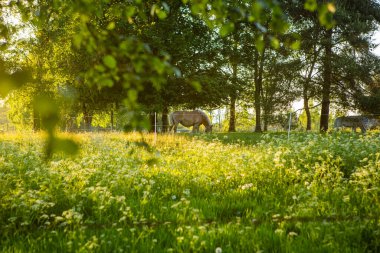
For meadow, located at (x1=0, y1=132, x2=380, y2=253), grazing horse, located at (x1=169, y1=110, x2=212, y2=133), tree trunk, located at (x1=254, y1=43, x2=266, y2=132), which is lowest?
meadow, located at (x1=0, y1=132, x2=380, y2=253)

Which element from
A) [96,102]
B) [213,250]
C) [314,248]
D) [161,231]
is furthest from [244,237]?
[96,102]

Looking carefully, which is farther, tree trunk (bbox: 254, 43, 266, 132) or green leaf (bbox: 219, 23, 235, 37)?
tree trunk (bbox: 254, 43, 266, 132)

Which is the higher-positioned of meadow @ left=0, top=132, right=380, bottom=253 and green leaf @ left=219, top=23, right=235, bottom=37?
green leaf @ left=219, top=23, right=235, bottom=37

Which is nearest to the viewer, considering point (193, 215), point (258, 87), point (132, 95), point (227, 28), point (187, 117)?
point (132, 95)

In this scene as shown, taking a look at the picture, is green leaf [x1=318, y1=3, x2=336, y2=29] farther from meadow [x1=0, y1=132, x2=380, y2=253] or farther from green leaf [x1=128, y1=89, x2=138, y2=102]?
meadow [x1=0, y1=132, x2=380, y2=253]

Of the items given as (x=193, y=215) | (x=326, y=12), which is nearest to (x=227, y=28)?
(x=326, y=12)

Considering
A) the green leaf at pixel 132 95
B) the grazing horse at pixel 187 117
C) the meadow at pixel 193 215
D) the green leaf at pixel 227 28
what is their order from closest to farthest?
the green leaf at pixel 132 95 < the green leaf at pixel 227 28 < the meadow at pixel 193 215 < the grazing horse at pixel 187 117

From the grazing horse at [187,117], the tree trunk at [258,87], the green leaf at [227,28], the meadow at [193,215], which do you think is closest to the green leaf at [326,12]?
the green leaf at [227,28]

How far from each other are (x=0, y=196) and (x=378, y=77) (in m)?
28.2

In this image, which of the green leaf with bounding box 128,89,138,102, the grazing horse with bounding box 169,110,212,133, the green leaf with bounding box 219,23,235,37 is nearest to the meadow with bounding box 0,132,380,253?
the green leaf with bounding box 128,89,138,102

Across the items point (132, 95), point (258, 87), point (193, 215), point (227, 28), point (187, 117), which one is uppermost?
point (258, 87)

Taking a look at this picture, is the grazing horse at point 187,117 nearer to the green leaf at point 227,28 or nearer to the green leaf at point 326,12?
the green leaf at point 227,28

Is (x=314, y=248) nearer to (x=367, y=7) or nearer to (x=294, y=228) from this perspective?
(x=294, y=228)

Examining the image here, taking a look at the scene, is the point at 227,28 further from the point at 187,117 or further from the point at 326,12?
the point at 187,117
